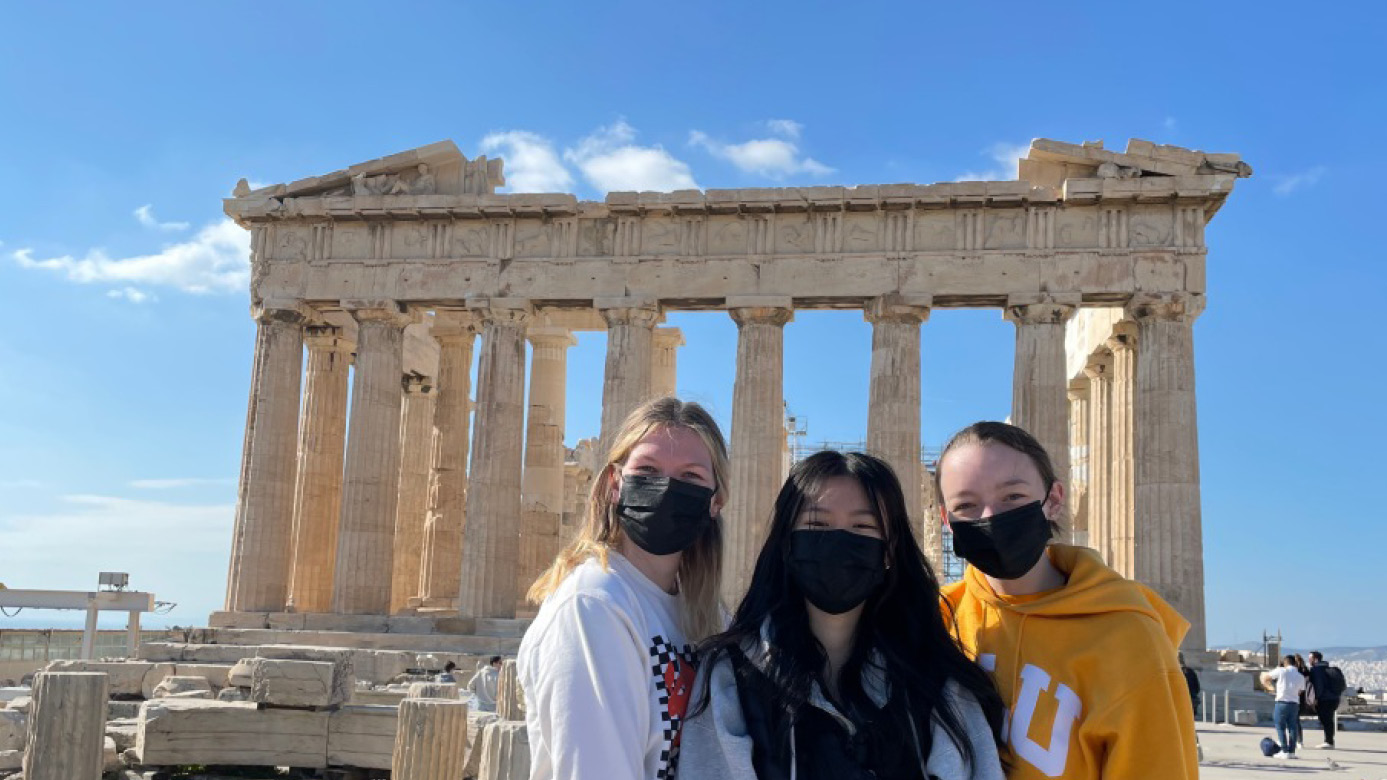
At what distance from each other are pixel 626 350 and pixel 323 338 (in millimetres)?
8541

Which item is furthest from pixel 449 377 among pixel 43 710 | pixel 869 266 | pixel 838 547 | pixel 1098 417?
pixel 838 547

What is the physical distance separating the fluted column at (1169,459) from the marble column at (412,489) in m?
17.9

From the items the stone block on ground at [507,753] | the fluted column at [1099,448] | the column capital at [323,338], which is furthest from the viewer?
the column capital at [323,338]

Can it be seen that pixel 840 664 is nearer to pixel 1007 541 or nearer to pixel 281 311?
pixel 1007 541

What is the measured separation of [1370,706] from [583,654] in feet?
105

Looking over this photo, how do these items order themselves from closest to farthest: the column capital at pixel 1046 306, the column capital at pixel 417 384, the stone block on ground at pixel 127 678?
the stone block on ground at pixel 127 678 < the column capital at pixel 1046 306 < the column capital at pixel 417 384

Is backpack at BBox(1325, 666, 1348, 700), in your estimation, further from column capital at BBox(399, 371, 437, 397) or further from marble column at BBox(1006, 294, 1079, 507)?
column capital at BBox(399, 371, 437, 397)

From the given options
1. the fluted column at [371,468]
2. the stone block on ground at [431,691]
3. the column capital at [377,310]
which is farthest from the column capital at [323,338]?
the stone block on ground at [431,691]

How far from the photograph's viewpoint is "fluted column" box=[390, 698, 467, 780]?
30.2 ft

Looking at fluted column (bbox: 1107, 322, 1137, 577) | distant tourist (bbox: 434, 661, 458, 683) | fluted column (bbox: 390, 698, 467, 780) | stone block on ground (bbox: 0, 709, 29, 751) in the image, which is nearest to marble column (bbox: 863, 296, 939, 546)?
fluted column (bbox: 1107, 322, 1137, 577)

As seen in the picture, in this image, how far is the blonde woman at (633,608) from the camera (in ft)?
11.5

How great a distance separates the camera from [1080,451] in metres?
33.8

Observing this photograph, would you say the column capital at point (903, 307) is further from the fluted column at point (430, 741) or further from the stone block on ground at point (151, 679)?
the fluted column at point (430, 741)

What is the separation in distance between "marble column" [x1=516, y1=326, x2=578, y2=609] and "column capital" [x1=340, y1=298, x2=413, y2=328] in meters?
3.95
